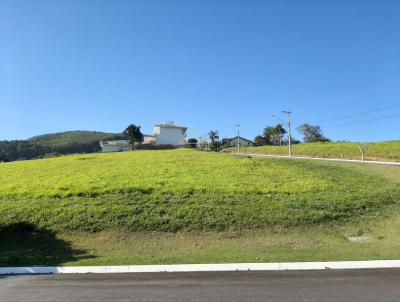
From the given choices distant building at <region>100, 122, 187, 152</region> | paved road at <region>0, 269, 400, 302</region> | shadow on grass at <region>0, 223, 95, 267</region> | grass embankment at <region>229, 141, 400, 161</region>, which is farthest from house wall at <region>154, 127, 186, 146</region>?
paved road at <region>0, 269, 400, 302</region>

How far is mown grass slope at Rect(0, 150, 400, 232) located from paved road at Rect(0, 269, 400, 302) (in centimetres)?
618

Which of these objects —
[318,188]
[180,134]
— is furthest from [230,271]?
[180,134]

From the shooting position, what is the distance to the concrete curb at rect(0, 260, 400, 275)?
9.96 m

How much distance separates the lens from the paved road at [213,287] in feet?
23.9

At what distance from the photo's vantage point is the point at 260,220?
15.7 metres

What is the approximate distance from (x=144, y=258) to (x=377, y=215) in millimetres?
9560

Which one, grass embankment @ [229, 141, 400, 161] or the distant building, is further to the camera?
the distant building

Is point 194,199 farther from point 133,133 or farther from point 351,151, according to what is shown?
point 133,133

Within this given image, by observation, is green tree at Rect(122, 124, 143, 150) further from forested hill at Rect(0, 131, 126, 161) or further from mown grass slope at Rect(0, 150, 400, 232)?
mown grass slope at Rect(0, 150, 400, 232)

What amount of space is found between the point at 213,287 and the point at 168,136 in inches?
4221

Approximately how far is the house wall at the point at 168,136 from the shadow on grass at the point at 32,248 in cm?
9717

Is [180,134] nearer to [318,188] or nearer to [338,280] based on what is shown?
[318,188]

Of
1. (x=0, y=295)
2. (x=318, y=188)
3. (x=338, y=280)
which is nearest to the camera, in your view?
(x=0, y=295)

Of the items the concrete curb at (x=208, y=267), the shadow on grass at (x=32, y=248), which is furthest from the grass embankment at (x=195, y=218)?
the concrete curb at (x=208, y=267)
